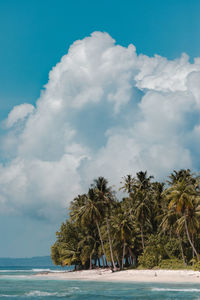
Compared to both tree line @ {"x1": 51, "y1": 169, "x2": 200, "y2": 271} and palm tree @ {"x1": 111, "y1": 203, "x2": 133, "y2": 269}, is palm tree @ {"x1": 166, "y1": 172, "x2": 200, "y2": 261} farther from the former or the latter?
palm tree @ {"x1": 111, "y1": 203, "x2": 133, "y2": 269}

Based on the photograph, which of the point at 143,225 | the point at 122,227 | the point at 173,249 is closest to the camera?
the point at 173,249

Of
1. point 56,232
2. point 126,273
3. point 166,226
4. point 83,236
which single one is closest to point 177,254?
point 166,226

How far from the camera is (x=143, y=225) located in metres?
65.2

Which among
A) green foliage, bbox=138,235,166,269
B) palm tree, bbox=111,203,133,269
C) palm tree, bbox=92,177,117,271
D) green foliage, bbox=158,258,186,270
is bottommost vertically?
green foliage, bbox=158,258,186,270

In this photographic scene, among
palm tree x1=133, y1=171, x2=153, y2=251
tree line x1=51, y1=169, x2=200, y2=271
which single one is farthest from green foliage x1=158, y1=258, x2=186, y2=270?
palm tree x1=133, y1=171, x2=153, y2=251

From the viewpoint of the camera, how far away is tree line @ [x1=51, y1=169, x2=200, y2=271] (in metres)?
50.6

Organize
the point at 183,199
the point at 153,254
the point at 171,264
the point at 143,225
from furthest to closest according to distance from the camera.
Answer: the point at 143,225 → the point at 153,254 → the point at 171,264 → the point at 183,199

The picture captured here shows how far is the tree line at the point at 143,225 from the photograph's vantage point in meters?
50.6

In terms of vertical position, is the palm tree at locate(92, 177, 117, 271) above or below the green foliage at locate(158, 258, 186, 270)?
above

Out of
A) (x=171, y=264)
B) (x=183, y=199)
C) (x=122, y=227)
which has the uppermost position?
(x=183, y=199)

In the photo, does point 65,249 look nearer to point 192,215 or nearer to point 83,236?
point 83,236

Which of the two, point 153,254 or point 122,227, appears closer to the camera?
point 153,254

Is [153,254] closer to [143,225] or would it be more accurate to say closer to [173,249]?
[173,249]

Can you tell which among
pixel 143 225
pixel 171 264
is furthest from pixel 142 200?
pixel 171 264
